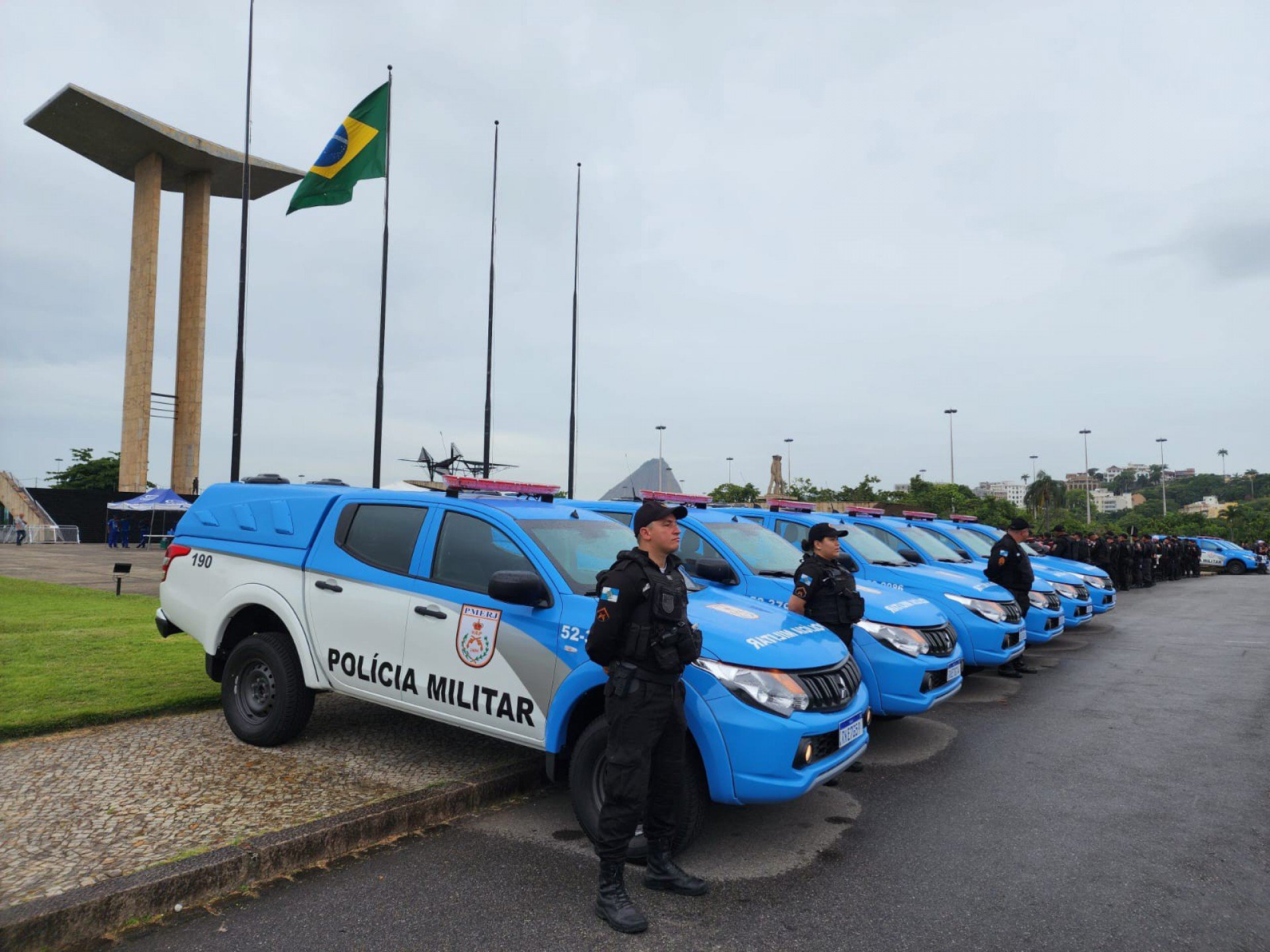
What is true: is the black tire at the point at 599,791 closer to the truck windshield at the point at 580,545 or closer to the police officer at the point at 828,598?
the truck windshield at the point at 580,545

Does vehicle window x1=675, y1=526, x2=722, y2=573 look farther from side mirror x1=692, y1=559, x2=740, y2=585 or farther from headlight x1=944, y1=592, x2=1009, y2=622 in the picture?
headlight x1=944, y1=592, x2=1009, y2=622

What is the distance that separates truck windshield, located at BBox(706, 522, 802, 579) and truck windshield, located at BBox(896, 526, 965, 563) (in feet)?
10.2

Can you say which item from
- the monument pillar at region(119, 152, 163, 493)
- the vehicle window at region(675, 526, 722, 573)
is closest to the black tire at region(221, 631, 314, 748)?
the vehicle window at region(675, 526, 722, 573)

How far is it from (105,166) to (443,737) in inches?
1918

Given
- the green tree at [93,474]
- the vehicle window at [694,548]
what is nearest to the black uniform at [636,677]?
the vehicle window at [694,548]

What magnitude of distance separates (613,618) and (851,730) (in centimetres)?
154

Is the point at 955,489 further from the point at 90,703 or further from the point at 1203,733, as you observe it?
the point at 90,703

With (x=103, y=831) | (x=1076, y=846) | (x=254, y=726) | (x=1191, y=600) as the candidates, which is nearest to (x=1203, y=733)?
(x=1076, y=846)

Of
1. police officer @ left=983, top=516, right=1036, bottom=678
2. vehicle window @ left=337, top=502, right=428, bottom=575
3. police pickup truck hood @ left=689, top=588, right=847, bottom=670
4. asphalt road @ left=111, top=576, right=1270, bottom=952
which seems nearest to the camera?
asphalt road @ left=111, top=576, right=1270, bottom=952

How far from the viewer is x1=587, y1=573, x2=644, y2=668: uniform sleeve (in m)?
3.34

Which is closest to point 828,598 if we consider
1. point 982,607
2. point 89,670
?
point 982,607

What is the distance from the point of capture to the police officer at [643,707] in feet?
10.7

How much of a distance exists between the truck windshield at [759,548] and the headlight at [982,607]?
1.77 metres

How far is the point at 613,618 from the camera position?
335 centimetres
